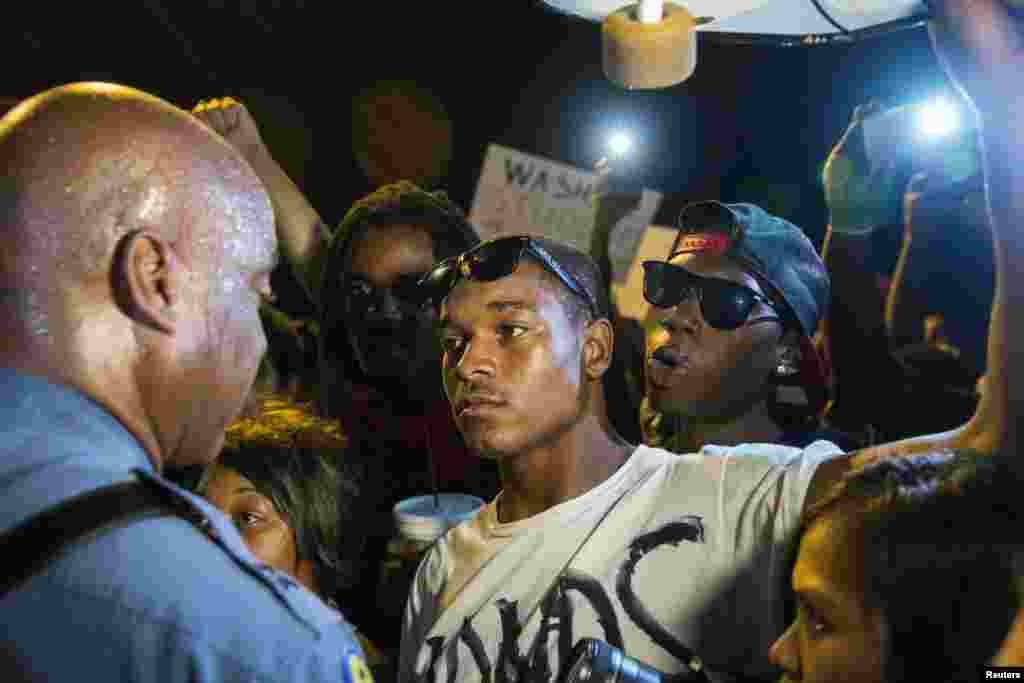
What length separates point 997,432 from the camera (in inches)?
65.2

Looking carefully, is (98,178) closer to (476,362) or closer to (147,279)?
(147,279)

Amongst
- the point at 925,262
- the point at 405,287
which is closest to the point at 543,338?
the point at 405,287

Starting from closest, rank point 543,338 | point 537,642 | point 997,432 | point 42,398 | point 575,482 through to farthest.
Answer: point 42,398
point 997,432
point 537,642
point 575,482
point 543,338

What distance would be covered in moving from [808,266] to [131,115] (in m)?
2.38

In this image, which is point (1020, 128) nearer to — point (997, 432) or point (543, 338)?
point (997, 432)

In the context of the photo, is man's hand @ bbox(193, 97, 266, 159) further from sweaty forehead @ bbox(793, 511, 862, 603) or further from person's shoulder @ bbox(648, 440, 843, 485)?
sweaty forehead @ bbox(793, 511, 862, 603)

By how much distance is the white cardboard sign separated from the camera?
5523mm

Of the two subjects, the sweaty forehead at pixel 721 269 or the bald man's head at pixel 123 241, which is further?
the sweaty forehead at pixel 721 269

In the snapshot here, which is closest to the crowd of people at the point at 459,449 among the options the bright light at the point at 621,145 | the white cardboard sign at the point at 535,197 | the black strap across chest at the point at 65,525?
the black strap across chest at the point at 65,525

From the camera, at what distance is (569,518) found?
2.25m

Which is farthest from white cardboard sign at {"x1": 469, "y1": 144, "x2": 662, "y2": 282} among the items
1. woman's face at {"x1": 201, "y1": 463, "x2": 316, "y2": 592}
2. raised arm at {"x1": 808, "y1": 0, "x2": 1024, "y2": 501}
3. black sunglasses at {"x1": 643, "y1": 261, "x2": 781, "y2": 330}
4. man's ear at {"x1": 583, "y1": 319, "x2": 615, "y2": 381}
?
raised arm at {"x1": 808, "y1": 0, "x2": 1024, "y2": 501}

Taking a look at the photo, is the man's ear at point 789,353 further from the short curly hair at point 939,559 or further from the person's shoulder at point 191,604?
the person's shoulder at point 191,604

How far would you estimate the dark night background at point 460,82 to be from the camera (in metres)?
6.16

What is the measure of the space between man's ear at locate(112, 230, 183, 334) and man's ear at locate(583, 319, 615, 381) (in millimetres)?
1383
